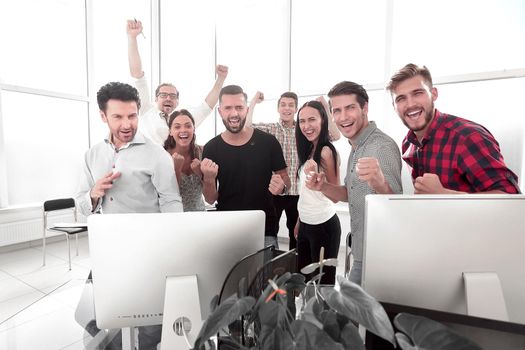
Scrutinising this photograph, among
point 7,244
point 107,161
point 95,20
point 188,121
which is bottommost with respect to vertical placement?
point 7,244

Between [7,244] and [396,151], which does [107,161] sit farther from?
[7,244]

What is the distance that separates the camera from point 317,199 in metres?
2.12

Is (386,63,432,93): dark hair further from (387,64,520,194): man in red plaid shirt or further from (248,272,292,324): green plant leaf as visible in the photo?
(248,272,292,324): green plant leaf

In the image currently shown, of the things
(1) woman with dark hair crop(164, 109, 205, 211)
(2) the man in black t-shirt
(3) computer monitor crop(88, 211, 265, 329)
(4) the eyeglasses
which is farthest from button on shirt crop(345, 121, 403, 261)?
(4) the eyeglasses

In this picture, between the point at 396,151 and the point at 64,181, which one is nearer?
the point at 396,151

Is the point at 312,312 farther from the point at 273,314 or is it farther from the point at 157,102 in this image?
the point at 157,102

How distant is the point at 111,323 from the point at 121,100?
1.11m

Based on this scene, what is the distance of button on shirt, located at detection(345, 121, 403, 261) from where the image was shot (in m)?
1.38

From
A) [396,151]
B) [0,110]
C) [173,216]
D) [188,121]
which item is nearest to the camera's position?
[173,216]

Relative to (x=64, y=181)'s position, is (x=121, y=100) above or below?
above

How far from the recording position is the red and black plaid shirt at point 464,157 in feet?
3.96

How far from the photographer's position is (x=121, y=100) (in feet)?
5.29

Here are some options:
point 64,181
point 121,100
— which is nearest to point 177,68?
point 64,181

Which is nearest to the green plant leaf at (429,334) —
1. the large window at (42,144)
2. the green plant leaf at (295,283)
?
the green plant leaf at (295,283)
